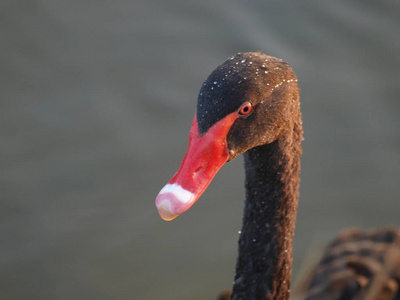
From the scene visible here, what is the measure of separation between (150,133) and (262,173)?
150 centimetres

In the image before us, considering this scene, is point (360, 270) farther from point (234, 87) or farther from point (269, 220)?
point (234, 87)

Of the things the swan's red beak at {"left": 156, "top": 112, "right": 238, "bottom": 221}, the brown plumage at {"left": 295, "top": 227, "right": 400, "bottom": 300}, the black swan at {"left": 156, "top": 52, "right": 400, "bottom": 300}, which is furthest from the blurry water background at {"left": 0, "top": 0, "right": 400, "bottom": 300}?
the swan's red beak at {"left": 156, "top": 112, "right": 238, "bottom": 221}

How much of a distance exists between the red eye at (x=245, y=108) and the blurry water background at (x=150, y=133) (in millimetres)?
1457

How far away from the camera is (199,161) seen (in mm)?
1943

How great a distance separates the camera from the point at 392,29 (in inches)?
168

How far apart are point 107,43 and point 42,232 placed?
4.96 feet

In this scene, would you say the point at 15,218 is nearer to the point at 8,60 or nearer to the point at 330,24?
the point at 8,60

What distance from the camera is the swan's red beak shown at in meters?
1.88

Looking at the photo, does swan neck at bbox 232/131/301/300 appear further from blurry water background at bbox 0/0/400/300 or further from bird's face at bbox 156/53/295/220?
blurry water background at bbox 0/0/400/300

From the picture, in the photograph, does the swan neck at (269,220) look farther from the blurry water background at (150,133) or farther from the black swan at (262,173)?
the blurry water background at (150,133)

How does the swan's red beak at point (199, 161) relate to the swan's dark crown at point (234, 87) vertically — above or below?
below

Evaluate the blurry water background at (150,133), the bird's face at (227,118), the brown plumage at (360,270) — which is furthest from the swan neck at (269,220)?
the blurry water background at (150,133)

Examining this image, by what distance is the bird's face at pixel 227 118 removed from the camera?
6.32 ft

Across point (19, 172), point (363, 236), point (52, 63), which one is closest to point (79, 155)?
point (19, 172)
